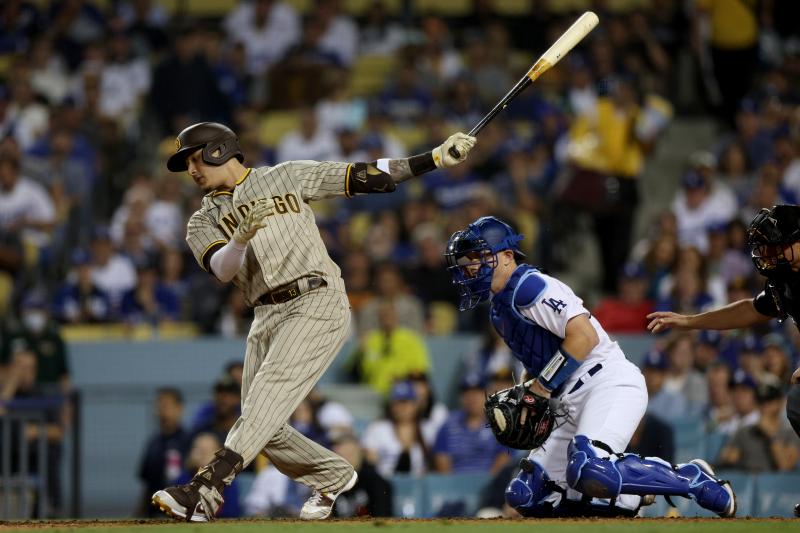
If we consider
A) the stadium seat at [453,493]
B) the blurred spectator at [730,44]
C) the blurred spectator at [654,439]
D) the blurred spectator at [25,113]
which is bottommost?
the stadium seat at [453,493]

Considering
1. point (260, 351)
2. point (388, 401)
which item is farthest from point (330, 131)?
point (260, 351)

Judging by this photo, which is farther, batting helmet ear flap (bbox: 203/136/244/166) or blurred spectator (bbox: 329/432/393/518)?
blurred spectator (bbox: 329/432/393/518)

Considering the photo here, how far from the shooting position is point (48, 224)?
13.1 m

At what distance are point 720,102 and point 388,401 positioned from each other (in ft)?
20.7

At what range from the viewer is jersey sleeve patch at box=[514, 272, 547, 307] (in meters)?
6.66

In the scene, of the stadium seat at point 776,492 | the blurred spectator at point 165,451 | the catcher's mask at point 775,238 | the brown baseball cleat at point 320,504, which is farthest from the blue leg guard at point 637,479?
the blurred spectator at point 165,451

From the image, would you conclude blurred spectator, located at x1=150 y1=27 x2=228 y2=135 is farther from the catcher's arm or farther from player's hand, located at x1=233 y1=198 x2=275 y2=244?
the catcher's arm

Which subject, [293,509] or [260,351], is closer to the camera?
[260,351]

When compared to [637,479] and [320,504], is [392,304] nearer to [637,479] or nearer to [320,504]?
[320,504]

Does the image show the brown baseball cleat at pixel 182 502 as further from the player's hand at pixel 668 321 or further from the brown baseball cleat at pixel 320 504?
the player's hand at pixel 668 321

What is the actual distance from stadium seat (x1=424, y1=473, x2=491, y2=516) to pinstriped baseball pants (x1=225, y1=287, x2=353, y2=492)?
2573 mm

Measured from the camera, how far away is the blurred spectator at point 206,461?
9.62 metres

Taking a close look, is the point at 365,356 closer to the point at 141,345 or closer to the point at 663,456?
the point at 141,345

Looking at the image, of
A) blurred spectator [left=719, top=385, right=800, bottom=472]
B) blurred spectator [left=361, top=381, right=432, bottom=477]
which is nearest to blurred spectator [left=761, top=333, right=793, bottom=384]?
blurred spectator [left=719, top=385, right=800, bottom=472]
